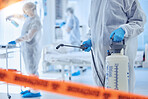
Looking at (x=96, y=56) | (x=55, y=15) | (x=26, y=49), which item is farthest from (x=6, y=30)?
(x=55, y=15)

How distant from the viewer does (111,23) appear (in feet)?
3.94

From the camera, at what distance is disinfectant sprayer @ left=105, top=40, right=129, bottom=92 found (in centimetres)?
101

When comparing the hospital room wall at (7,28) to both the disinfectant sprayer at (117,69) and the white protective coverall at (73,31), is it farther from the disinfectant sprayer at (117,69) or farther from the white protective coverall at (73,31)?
the disinfectant sprayer at (117,69)

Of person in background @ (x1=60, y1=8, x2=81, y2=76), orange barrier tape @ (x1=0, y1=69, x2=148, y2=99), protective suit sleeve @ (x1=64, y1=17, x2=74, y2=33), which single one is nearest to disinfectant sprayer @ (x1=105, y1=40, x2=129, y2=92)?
orange barrier tape @ (x1=0, y1=69, x2=148, y2=99)

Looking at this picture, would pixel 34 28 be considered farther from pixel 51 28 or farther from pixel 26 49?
pixel 51 28

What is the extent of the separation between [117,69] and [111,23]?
32cm

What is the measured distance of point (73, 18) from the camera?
14.6 feet

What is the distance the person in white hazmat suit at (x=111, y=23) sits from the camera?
1.18m

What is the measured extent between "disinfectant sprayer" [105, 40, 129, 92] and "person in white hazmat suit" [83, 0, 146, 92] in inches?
5.9

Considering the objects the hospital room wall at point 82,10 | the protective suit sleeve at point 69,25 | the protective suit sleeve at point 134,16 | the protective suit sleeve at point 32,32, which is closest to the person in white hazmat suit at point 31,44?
the protective suit sleeve at point 32,32

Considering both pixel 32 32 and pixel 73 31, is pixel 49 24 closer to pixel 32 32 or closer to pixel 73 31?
pixel 73 31

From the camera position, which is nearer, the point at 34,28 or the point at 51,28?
the point at 34,28

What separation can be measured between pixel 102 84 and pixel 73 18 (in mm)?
3314

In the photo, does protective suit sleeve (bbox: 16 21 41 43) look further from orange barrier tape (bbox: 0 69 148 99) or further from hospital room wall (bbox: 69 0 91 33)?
hospital room wall (bbox: 69 0 91 33)
